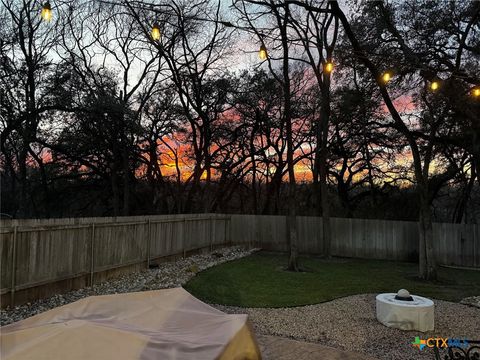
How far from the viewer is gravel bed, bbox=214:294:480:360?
203 inches

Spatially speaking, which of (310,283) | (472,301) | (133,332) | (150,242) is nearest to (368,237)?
(310,283)

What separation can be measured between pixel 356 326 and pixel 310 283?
3.60 m

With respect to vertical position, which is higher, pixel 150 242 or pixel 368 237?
pixel 150 242

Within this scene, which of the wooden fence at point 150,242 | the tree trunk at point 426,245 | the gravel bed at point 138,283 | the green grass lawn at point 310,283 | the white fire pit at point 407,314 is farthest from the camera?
the tree trunk at point 426,245

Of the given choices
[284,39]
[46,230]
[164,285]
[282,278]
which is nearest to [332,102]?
[284,39]

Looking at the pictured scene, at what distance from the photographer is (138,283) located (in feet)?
28.9

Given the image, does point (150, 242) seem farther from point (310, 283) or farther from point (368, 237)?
point (368, 237)

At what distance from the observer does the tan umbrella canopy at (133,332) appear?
1997mm

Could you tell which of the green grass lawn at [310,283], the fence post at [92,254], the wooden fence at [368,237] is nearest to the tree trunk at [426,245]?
the green grass lawn at [310,283]

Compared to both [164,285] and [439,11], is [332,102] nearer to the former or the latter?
[439,11]

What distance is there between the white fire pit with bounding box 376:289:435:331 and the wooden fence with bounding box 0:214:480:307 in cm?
604

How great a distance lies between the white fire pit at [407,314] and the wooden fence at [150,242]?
6043 mm

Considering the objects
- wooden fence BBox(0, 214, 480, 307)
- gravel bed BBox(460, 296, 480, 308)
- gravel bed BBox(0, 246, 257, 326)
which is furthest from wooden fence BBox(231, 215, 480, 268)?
gravel bed BBox(460, 296, 480, 308)

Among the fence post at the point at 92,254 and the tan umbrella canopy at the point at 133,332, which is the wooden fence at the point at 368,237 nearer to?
the fence post at the point at 92,254
